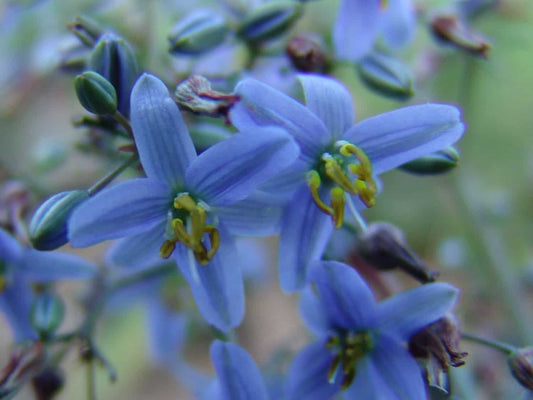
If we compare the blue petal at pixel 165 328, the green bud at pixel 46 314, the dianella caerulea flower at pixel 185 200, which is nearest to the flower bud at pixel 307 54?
the dianella caerulea flower at pixel 185 200

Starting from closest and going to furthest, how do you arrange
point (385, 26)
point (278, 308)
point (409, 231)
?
point (385, 26) → point (409, 231) → point (278, 308)

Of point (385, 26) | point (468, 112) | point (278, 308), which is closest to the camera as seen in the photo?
point (385, 26)

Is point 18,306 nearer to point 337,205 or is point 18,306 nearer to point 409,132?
point 337,205

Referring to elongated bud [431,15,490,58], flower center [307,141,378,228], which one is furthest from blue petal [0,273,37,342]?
elongated bud [431,15,490,58]

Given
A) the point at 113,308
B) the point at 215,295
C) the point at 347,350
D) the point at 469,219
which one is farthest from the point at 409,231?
the point at 215,295

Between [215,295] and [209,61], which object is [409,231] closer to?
[209,61]

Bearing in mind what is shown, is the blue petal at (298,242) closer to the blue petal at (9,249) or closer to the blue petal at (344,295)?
the blue petal at (344,295)
